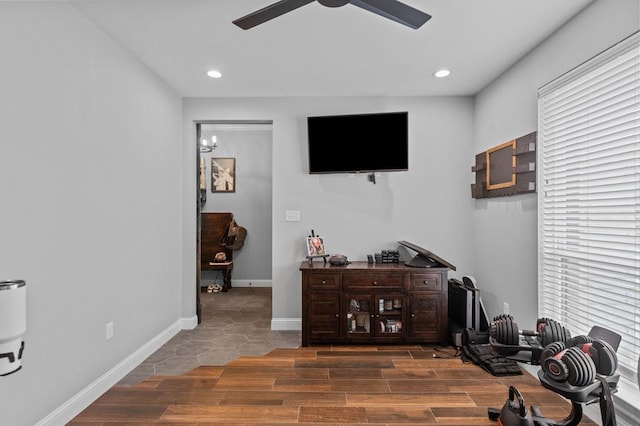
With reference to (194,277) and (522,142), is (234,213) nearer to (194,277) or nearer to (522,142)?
(194,277)

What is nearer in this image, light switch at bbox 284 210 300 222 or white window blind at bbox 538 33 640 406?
white window blind at bbox 538 33 640 406

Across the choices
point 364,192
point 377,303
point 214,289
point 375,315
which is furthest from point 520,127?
point 214,289

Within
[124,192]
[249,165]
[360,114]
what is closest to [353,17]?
[360,114]

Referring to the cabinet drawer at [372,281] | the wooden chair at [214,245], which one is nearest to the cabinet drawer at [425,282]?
the cabinet drawer at [372,281]

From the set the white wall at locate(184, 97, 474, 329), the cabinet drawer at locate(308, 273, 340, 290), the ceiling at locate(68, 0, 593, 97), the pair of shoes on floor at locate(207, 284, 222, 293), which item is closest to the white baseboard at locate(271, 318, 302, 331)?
the white wall at locate(184, 97, 474, 329)

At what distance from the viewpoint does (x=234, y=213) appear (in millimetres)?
6027

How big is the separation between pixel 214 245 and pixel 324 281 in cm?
302

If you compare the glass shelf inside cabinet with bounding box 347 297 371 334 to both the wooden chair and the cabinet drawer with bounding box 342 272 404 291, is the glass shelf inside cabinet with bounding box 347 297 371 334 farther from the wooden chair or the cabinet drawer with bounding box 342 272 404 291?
the wooden chair

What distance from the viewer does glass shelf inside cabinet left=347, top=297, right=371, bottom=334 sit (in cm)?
339

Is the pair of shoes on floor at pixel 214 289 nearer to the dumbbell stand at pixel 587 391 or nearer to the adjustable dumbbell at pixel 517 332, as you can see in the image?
the adjustable dumbbell at pixel 517 332

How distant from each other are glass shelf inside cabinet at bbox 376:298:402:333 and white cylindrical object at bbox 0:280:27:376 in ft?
8.75

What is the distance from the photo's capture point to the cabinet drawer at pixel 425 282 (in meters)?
3.36

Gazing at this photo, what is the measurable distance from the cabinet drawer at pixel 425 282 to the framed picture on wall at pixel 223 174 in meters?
3.72

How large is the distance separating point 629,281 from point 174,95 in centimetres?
403
